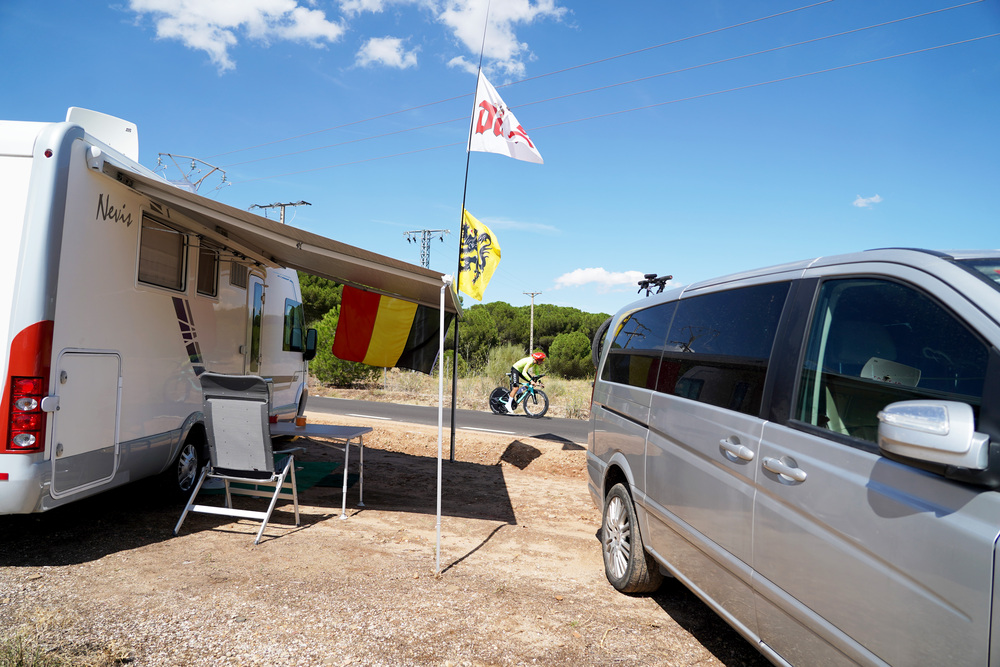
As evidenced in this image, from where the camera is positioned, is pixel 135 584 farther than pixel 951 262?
Yes

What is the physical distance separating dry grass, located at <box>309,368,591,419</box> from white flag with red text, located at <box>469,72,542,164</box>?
9.70 metres

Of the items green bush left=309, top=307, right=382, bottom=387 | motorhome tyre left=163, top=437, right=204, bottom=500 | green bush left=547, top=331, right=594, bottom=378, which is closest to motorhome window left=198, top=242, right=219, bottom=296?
motorhome tyre left=163, top=437, right=204, bottom=500

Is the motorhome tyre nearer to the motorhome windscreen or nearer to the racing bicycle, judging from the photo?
the motorhome windscreen

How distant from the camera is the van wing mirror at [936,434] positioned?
1607mm

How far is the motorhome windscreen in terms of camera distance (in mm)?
1925

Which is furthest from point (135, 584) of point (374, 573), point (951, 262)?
point (951, 262)

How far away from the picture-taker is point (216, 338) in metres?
6.25

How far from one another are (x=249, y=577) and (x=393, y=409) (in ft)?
43.0

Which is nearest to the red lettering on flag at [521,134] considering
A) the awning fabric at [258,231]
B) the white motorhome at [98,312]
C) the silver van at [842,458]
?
the awning fabric at [258,231]

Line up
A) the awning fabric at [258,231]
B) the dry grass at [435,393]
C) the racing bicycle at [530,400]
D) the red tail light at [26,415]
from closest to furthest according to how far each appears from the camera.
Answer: the red tail light at [26,415], the awning fabric at [258,231], the racing bicycle at [530,400], the dry grass at [435,393]

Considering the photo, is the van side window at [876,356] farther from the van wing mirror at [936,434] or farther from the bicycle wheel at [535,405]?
the bicycle wheel at [535,405]

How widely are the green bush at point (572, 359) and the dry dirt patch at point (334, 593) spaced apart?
2776 cm

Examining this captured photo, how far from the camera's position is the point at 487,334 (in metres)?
35.0

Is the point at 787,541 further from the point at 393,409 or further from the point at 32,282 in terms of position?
the point at 393,409
